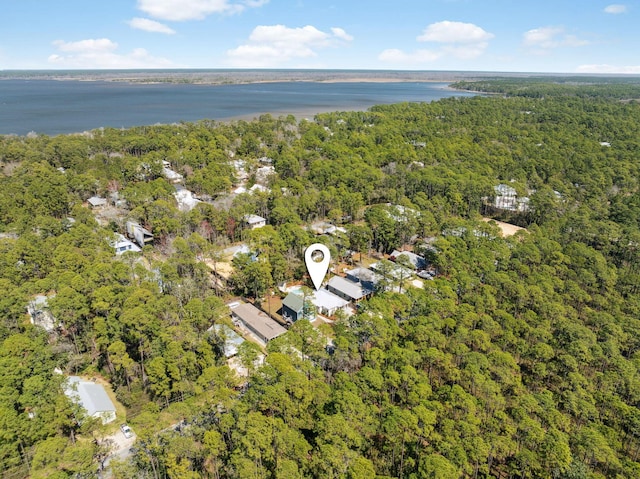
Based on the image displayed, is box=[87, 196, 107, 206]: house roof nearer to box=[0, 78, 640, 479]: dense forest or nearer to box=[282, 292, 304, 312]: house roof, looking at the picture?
box=[0, 78, 640, 479]: dense forest

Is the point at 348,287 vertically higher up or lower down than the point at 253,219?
lower down

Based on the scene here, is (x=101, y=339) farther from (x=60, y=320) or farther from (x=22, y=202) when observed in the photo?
(x=22, y=202)

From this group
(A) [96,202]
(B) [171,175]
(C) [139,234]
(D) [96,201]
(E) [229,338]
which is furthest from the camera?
(B) [171,175]

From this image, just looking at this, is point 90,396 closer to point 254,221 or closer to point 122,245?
point 122,245

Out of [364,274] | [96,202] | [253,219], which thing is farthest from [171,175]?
[364,274]

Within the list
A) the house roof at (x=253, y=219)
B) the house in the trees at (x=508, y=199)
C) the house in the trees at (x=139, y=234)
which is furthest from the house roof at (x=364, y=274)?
the house in the trees at (x=508, y=199)
